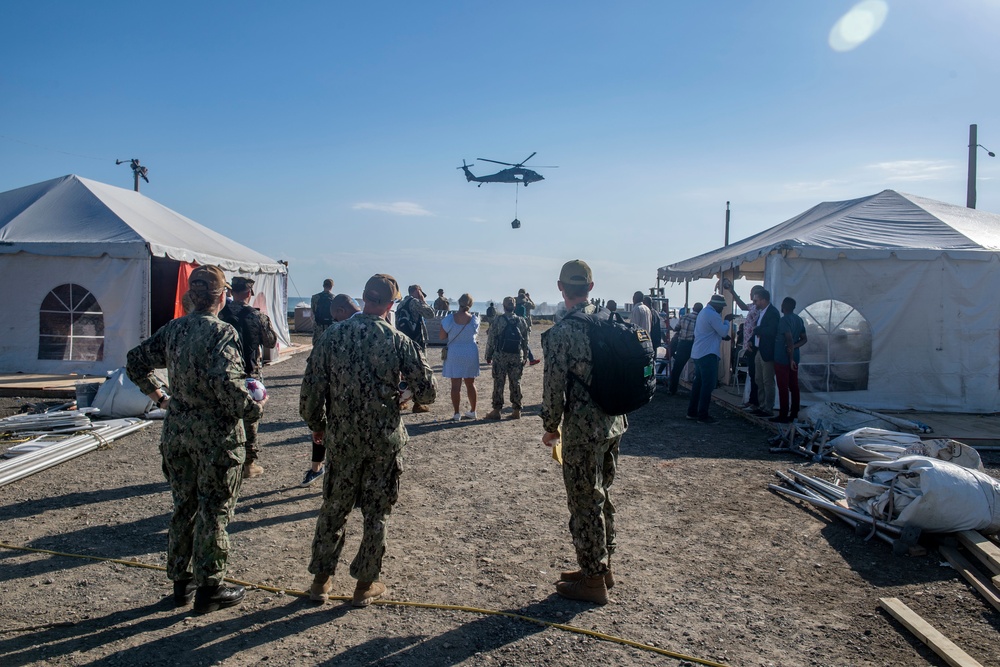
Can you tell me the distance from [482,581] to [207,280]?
2.51 m

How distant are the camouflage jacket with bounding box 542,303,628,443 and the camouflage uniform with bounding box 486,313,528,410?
19.0 ft

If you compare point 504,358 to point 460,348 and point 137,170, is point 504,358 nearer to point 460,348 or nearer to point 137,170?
point 460,348

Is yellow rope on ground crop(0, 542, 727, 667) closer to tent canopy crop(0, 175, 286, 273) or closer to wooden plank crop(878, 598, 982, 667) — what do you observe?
wooden plank crop(878, 598, 982, 667)

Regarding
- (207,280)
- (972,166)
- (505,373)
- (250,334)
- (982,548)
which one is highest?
(972,166)

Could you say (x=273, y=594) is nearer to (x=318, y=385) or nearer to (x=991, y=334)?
(x=318, y=385)

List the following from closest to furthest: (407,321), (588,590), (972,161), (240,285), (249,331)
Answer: (588,590) → (249,331) → (240,285) → (407,321) → (972,161)

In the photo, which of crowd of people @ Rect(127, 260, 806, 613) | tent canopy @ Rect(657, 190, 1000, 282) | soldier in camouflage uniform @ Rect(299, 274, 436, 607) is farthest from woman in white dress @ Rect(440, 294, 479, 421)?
soldier in camouflage uniform @ Rect(299, 274, 436, 607)

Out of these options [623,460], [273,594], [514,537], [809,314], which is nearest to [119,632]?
[273,594]

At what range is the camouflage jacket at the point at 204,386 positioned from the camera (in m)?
3.74

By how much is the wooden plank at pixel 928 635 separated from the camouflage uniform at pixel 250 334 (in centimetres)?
513

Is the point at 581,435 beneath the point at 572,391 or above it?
beneath

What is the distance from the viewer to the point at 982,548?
4.73 m

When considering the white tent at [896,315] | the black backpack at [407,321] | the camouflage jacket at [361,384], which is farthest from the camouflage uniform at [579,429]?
the white tent at [896,315]

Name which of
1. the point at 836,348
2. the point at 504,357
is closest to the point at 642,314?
the point at 836,348
